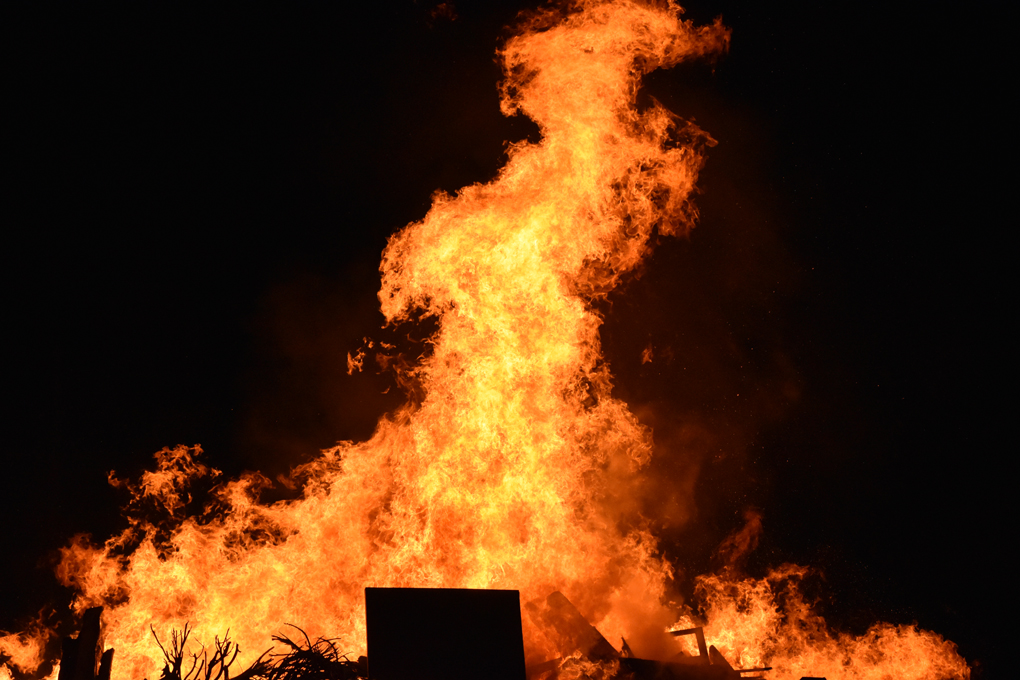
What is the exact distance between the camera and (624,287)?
711cm

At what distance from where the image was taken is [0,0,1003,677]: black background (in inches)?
279

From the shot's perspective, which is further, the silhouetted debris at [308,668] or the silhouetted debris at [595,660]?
the silhouetted debris at [595,660]

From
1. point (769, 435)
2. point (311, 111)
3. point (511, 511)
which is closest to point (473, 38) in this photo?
point (311, 111)

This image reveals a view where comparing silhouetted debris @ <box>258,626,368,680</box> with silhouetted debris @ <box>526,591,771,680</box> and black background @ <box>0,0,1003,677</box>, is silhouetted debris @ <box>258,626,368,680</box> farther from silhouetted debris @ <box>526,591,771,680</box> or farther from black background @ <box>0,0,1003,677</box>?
black background @ <box>0,0,1003,677</box>

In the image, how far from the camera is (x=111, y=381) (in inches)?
287

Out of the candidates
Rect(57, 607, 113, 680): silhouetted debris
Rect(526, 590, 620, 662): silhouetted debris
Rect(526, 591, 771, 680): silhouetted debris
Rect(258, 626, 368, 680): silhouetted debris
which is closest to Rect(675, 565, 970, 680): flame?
Rect(526, 591, 771, 680): silhouetted debris

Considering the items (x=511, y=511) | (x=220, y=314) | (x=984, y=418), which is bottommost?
(x=511, y=511)

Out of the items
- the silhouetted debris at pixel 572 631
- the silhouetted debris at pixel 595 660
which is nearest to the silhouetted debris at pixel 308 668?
the silhouetted debris at pixel 595 660

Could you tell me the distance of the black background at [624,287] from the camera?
279 inches

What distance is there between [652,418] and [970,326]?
4273 mm

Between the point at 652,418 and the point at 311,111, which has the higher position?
the point at 311,111

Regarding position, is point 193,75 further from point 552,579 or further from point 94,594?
point 552,579

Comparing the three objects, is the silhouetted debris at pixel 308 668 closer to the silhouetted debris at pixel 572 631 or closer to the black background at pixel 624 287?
the silhouetted debris at pixel 572 631

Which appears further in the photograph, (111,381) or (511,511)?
(111,381)
